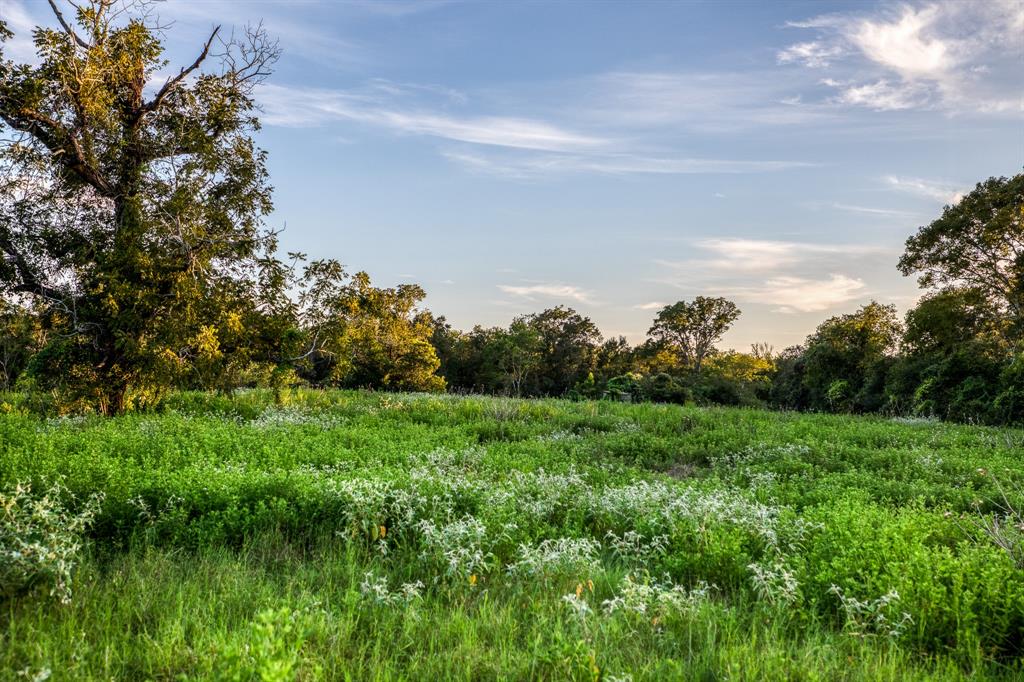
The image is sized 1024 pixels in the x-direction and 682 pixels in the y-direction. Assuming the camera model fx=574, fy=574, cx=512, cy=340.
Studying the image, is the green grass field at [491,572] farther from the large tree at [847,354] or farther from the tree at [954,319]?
the large tree at [847,354]

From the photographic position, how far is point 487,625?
151 inches

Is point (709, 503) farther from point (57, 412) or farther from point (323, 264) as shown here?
point (57, 412)

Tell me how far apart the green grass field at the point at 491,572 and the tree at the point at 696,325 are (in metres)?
49.9

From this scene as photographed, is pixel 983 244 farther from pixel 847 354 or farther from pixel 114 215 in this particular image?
pixel 114 215

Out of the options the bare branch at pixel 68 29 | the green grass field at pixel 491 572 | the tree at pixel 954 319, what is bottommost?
the green grass field at pixel 491 572

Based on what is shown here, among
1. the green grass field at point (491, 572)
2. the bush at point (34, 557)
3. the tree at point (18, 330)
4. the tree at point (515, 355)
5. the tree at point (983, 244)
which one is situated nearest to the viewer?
the green grass field at point (491, 572)

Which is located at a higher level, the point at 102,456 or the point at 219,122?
the point at 219,122

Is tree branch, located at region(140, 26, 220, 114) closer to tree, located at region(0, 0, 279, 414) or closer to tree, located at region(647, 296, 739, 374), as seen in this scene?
tree, located at region(0, 0, 279, 414)

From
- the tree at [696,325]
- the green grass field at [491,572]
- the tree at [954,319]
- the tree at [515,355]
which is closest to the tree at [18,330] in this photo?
the green grass field at [491,572]

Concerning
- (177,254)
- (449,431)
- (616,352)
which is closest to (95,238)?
(177,254)

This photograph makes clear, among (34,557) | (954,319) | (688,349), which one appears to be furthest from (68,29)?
(688,349)

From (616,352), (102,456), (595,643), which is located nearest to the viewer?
(595,643)

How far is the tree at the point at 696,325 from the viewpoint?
5788cm

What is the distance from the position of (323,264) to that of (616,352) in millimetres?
45465
